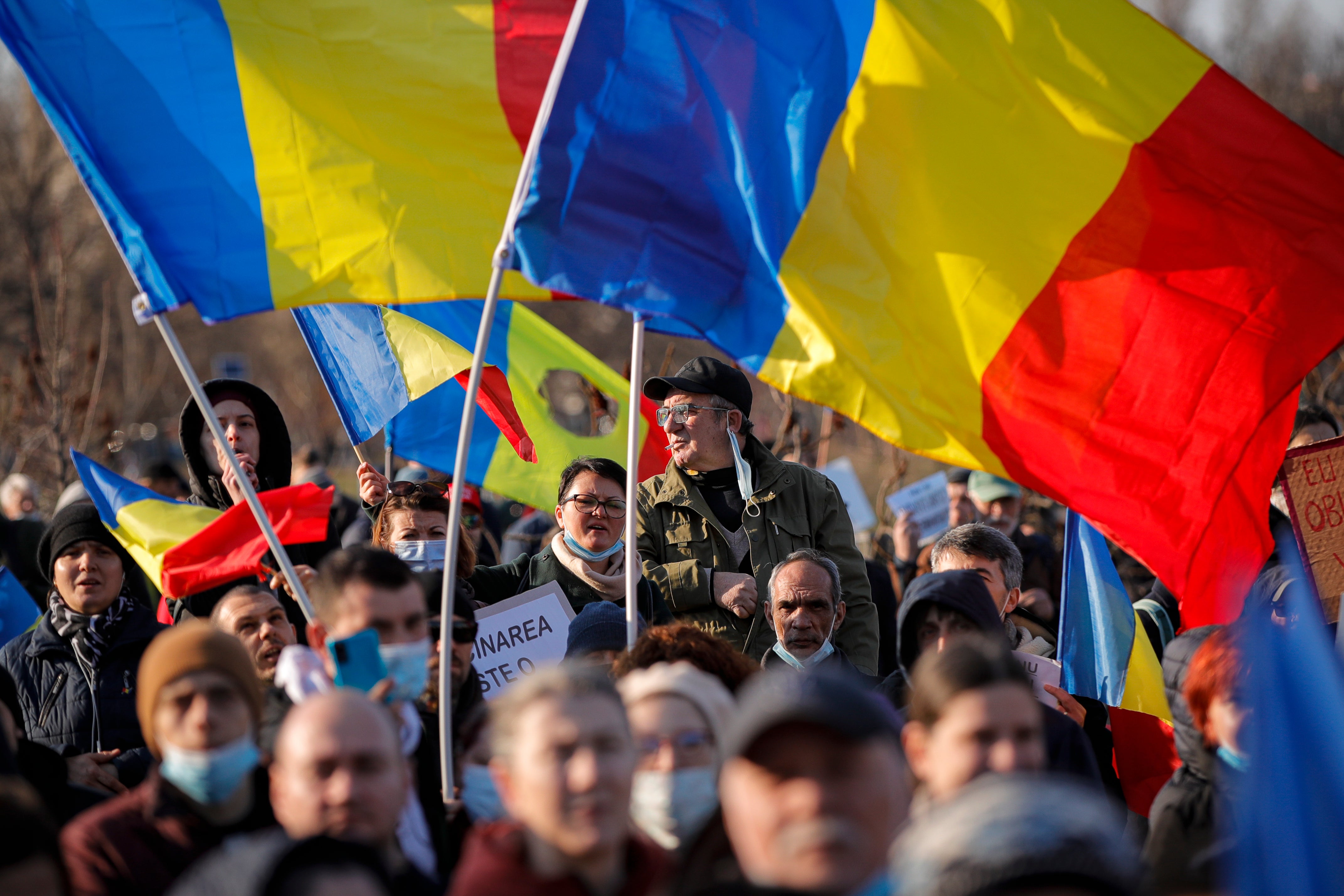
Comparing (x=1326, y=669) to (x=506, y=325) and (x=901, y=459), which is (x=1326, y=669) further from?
(x=901, y=459)

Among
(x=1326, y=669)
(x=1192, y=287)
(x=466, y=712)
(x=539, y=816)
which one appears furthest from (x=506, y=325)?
(x=1326, y=669)

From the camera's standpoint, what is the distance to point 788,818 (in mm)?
2525

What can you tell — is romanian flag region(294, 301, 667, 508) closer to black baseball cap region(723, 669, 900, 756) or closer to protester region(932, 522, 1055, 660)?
protester region(932, 522, 1055, 660)

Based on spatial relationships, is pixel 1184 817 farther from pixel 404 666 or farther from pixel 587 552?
pixel 587 552

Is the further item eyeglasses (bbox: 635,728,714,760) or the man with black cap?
the man with black cap

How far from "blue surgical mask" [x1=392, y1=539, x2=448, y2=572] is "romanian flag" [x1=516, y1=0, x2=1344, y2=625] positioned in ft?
5.17

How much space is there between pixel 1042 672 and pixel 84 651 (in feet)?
11.1

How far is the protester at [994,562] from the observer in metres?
5.24

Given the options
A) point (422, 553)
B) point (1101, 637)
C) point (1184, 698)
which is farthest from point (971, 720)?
point (1101, 637)

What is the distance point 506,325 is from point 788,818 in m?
4.96

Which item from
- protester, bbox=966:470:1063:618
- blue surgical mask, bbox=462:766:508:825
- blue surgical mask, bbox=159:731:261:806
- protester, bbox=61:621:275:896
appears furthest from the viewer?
protester, bbox=966:470:1063:618

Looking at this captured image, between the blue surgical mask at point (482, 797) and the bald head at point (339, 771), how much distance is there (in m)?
0.79

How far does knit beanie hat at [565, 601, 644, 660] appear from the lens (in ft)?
15.4

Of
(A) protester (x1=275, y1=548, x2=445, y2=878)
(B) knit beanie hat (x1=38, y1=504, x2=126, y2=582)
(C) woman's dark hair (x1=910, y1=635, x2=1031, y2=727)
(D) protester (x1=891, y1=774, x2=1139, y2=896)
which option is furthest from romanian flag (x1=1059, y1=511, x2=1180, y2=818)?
(B) knit beanie hat (x1=38, y1=504, x2=126, y2=582)
